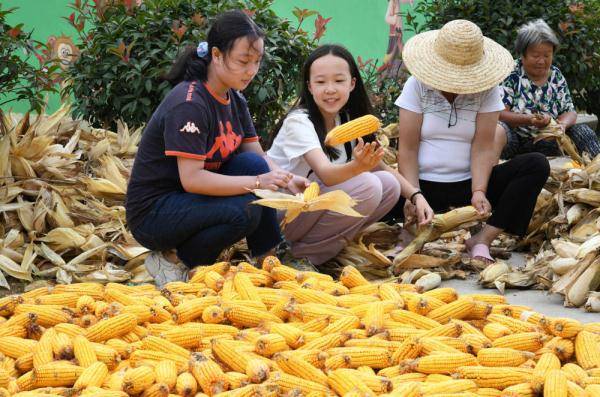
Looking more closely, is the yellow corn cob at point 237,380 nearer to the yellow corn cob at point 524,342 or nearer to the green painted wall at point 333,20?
the yellow corn cob at point 524,342

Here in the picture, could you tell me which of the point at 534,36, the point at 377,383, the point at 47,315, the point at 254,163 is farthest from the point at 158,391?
the point at 534,36

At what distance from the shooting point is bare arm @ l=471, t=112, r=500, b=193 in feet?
15.3

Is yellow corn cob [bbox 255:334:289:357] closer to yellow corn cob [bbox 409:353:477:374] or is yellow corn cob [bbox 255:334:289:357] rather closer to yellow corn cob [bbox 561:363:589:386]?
yellow corn cob [bbox 409:353:477:374]

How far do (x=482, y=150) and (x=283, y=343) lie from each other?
227cm

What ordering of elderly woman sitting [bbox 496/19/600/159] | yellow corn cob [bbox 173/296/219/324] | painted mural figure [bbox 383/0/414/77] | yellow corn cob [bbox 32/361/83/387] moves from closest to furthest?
yellow corn cob [bbox 32/361/83/387] → yellow corn cob [bbox 173/296/219/324] → elderly woman sitting [bbox 496/19/600/159] → painted mural figure [bbox 383/0/414/77]

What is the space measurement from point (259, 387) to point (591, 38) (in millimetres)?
6390

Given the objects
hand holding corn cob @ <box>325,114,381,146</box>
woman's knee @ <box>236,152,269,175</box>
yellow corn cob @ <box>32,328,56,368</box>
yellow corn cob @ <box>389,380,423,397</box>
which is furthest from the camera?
woman's knee @ <box>236,152,269,175</box>

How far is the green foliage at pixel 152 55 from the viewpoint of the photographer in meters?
5.31

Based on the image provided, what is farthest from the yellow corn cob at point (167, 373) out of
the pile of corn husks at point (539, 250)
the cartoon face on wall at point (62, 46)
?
the cartoon face on wall at point (62, 46)

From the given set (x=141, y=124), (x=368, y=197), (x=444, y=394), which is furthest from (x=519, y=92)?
(x=444, y=394)

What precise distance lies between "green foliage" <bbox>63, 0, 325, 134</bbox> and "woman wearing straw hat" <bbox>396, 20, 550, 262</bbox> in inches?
42.9

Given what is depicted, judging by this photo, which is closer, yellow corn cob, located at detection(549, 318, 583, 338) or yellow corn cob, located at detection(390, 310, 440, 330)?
yellow corn cob, located at detection(549, 318, 583, 338)

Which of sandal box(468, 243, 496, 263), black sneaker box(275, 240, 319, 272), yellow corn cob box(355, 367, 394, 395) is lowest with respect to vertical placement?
sandal box(468, 243, 496, 263)

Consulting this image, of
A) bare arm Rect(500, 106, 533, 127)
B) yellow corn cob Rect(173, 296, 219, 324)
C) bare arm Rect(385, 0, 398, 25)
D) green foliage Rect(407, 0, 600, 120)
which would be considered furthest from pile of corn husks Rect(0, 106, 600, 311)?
bare arm Rect(385, 0, 398, 25)
